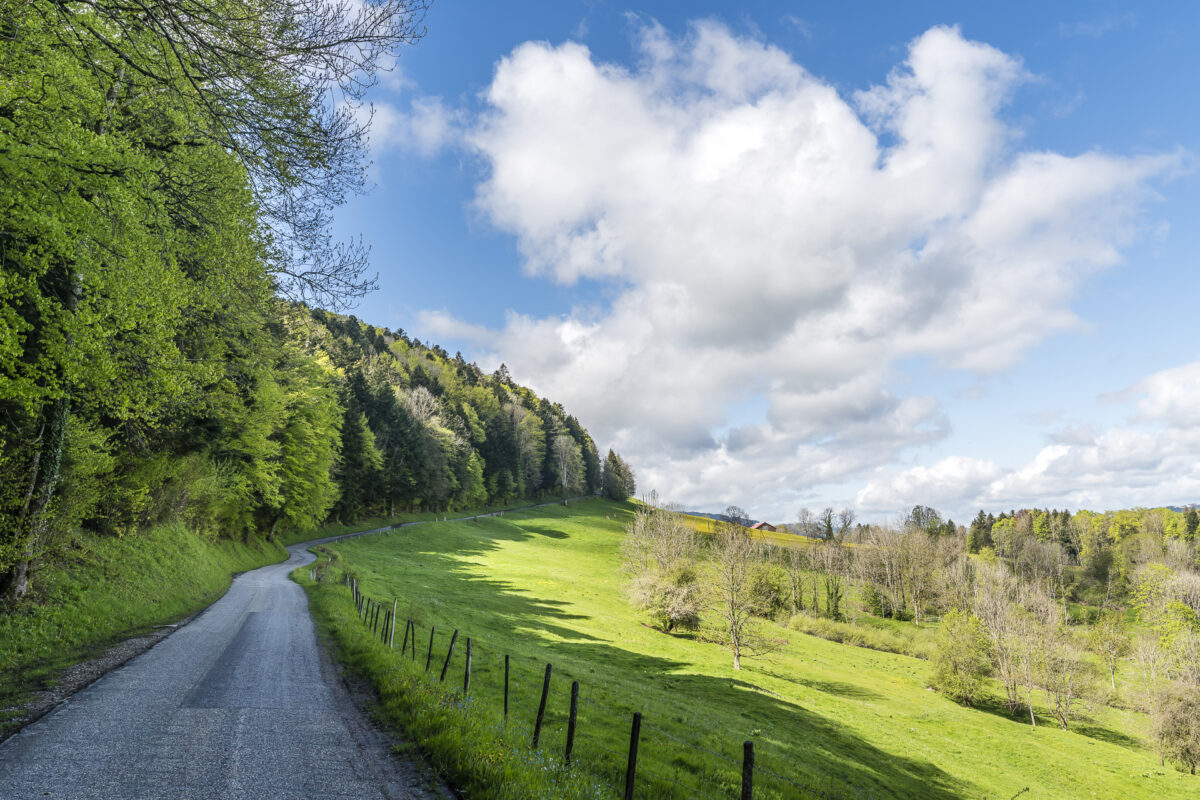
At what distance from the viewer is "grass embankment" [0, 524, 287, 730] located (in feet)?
38.1

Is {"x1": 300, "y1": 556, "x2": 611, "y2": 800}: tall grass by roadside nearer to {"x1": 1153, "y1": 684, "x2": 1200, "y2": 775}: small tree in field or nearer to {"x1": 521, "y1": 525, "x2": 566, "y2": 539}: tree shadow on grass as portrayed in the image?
{"x1": 1153, "y1": 684, "x2": 1200, "y2": 775}: small tree in field

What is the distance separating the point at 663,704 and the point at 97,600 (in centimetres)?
2012

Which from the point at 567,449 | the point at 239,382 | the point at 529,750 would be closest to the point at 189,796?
the point at 529,750

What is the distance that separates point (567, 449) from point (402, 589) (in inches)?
4271

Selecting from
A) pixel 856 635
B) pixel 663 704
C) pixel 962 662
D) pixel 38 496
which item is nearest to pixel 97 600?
pixel 38 496

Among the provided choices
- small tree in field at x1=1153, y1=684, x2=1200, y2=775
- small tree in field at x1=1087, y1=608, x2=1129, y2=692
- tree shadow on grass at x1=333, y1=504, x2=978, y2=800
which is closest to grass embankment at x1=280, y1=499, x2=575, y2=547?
tree shadow on grass at x1=333, y1=504, x2=978, y2=800

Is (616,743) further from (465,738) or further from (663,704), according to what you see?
(663,704)

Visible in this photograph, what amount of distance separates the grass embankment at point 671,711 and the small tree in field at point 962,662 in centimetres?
185

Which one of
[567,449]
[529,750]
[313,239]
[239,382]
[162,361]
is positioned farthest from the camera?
[567,449]

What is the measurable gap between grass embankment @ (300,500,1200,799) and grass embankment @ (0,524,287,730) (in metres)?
5.60

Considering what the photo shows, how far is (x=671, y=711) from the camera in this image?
20078 millimetres

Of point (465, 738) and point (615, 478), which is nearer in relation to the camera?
point (465, 738)

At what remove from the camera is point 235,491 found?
35.9 m

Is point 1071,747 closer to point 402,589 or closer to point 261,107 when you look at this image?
point 402,589
